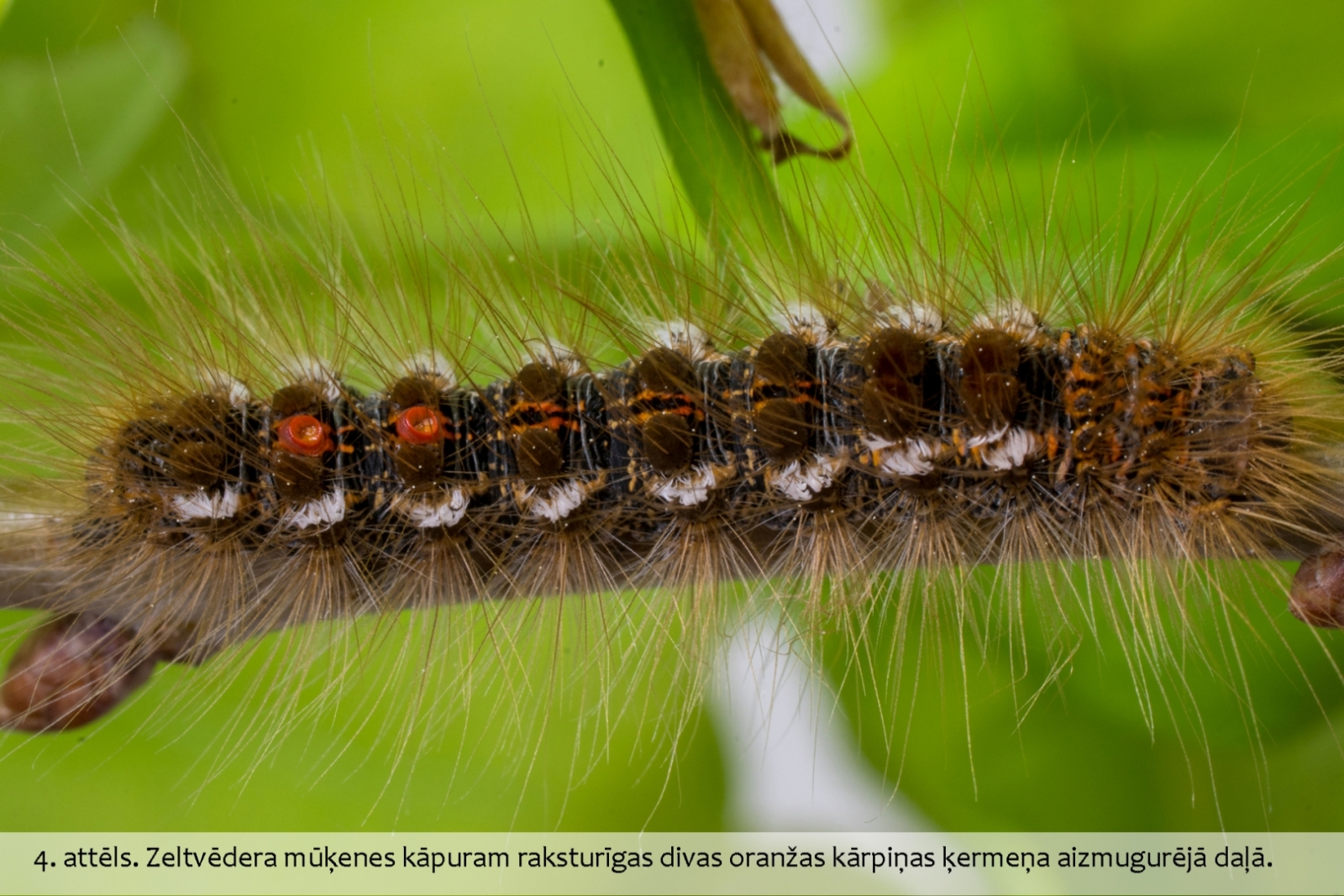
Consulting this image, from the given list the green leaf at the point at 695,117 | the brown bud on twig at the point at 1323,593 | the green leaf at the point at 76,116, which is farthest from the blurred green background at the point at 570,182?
the brown bud on twig at the point at 1323,593

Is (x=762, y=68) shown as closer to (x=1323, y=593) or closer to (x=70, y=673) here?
(x=1323, y=593)

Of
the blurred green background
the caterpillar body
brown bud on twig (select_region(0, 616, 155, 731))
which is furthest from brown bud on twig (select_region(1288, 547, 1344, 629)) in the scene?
brown bud on twig (select_region(0, 616, 155, 731))

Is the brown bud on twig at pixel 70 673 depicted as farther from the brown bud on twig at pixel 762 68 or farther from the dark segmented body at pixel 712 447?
the brown bud on twig at pixel 762 68

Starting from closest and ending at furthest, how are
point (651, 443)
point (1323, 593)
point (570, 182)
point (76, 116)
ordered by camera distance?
1. point (1323, 593)
2. point (651, 443)
3. point (570, 182)
4. point (76, 116)

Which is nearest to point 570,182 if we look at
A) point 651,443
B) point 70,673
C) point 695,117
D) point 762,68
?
point 695,117

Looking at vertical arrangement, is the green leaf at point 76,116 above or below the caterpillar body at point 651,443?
above

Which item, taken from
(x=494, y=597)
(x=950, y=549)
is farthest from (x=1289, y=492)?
(x=494, y=597)

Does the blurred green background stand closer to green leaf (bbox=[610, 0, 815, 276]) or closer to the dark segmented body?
green leaf (bbox=[610, 0, 815, 276])
